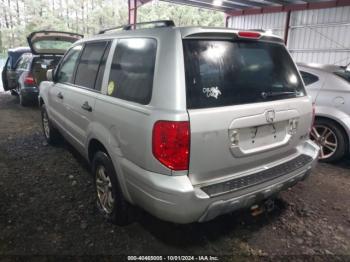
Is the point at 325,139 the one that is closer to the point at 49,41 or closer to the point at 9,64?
the point at 49,41

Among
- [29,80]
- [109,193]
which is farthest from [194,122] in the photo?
[29,80]

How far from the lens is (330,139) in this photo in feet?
14.9

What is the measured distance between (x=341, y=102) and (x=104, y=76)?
3.40 meters

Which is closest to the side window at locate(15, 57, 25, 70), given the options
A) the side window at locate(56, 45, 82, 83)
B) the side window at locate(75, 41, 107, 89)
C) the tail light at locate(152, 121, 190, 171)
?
the side window at locate(56, 45, 82, 83)

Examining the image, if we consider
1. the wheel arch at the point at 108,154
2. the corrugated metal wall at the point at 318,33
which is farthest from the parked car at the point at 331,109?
the corrugated metal wall at the point at 318,33

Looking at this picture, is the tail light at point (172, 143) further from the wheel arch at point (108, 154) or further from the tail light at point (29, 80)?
the tail light at point (29, 80)

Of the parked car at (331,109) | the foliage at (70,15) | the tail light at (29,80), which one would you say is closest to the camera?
the parked car at (331,109)

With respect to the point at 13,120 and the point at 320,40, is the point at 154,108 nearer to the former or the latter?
the point at 13,120

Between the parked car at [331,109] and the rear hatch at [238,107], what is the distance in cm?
197

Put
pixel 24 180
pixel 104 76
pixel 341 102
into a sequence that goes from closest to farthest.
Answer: pixel 104 76 < pixel 24 180 < pixel 341 102

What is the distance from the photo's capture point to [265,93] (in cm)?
236

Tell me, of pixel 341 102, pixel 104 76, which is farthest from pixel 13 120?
pixel 341 102

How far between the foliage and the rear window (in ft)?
94.3

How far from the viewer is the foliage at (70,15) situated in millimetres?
30458
